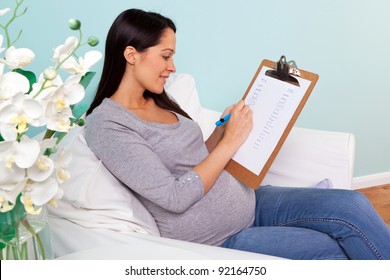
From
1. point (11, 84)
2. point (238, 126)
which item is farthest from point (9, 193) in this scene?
point (238, 126)

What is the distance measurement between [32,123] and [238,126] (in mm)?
825

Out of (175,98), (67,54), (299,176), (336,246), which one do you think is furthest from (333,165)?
(67,54)

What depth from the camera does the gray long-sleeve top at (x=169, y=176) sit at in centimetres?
124

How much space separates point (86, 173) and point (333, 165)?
32.9 inches

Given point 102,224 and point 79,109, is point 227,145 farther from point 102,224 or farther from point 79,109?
point 79,109

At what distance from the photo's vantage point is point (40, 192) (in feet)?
2.35

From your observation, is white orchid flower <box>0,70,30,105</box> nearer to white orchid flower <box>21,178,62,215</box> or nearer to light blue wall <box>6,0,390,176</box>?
white orchid flower <box>21,178,62,215</box>

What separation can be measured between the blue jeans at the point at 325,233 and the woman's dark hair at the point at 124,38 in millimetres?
501

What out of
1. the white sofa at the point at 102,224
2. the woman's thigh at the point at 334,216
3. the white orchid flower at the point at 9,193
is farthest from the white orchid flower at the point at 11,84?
the woman's thigh at the point at 334,216

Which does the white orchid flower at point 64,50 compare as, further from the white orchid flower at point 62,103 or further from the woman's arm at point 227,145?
the woman's arm at point 227,145

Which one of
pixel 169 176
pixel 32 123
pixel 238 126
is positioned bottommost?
pixel 169 176

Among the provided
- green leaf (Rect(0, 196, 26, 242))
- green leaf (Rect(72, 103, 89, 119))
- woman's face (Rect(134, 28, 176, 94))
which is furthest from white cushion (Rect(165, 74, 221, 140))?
green leaf (Rect(0, 196, 26, 242))

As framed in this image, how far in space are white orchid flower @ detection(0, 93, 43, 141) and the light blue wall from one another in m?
0.96
